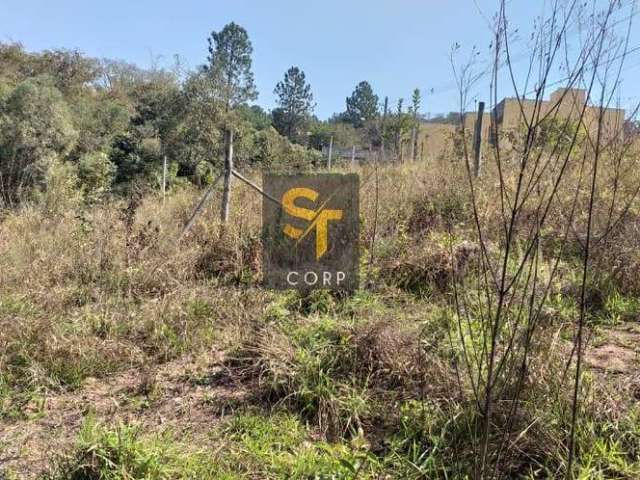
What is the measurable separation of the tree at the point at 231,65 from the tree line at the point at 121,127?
109 mm

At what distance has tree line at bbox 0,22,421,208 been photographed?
9.25m

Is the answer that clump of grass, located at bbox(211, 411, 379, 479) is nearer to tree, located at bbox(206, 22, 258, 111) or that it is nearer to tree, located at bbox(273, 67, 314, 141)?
tree, located at bbox(206, 22, 258, 111)

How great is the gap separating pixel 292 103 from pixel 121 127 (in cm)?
2490

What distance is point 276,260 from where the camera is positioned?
4.43 metres

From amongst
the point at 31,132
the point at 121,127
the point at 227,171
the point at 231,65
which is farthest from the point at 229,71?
the point at 227,171

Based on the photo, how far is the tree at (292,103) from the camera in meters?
35.8

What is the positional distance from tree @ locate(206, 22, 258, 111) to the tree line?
0.11m

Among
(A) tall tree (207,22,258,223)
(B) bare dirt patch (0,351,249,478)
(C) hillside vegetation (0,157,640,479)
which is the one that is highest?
(A) tall tree (207,22,258,223)

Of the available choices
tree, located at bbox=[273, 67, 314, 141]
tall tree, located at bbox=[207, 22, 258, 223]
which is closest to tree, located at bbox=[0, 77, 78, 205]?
tall tree, located at bbox=[207, 22, 258, 223]

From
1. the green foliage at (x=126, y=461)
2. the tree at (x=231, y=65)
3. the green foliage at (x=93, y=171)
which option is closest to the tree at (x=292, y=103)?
the tree at (x=231, y=65)

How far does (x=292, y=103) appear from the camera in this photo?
124 feet

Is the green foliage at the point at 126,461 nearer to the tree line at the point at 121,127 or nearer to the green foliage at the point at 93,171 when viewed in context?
the tree line at the point at 121,127

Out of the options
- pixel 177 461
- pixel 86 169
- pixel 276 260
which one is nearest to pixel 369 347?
pixel 177 461
